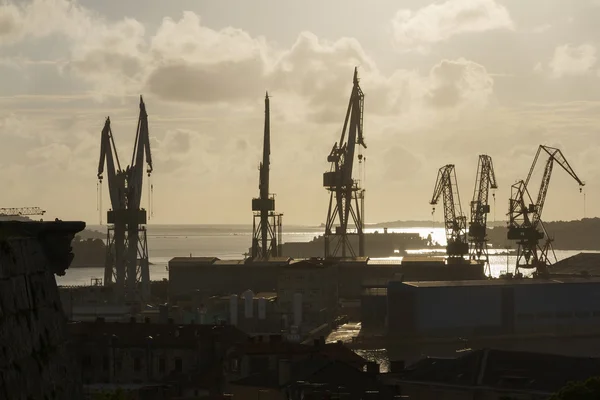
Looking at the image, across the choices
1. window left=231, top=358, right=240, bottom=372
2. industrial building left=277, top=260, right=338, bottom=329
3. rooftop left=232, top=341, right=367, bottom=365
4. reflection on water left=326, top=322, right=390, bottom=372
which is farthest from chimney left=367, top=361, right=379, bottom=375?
industrial building left=277, top=260, right=338, bottom=329

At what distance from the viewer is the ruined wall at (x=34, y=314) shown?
553cm

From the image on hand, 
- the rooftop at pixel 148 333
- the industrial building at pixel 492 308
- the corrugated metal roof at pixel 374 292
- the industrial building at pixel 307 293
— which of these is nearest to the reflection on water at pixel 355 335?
the industrial building at pixel 307 293

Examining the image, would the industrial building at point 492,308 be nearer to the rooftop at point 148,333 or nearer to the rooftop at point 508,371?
the rooftop at point 148,333

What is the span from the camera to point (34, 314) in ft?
19.4

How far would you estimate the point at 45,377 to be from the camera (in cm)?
582

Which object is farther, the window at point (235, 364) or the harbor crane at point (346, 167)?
the harbor crane at point (346, 167)

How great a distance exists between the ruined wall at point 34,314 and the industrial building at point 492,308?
60.3 meters

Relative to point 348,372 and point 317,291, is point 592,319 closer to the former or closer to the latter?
point 317,291

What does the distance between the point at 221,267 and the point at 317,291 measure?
542 inches

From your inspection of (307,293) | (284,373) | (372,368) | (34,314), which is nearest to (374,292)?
(307,293)

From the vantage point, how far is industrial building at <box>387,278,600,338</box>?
67562 millimetres

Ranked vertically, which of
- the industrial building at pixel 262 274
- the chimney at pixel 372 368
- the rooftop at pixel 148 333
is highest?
the industrial building at pixel 262 274

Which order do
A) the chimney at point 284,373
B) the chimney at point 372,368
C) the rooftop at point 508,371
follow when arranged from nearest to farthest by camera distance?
1. the chimney at point 284,373
2. the rooftop at point 508,371
3. the chimney at point 372,368

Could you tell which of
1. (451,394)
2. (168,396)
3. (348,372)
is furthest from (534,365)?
(168,396)
